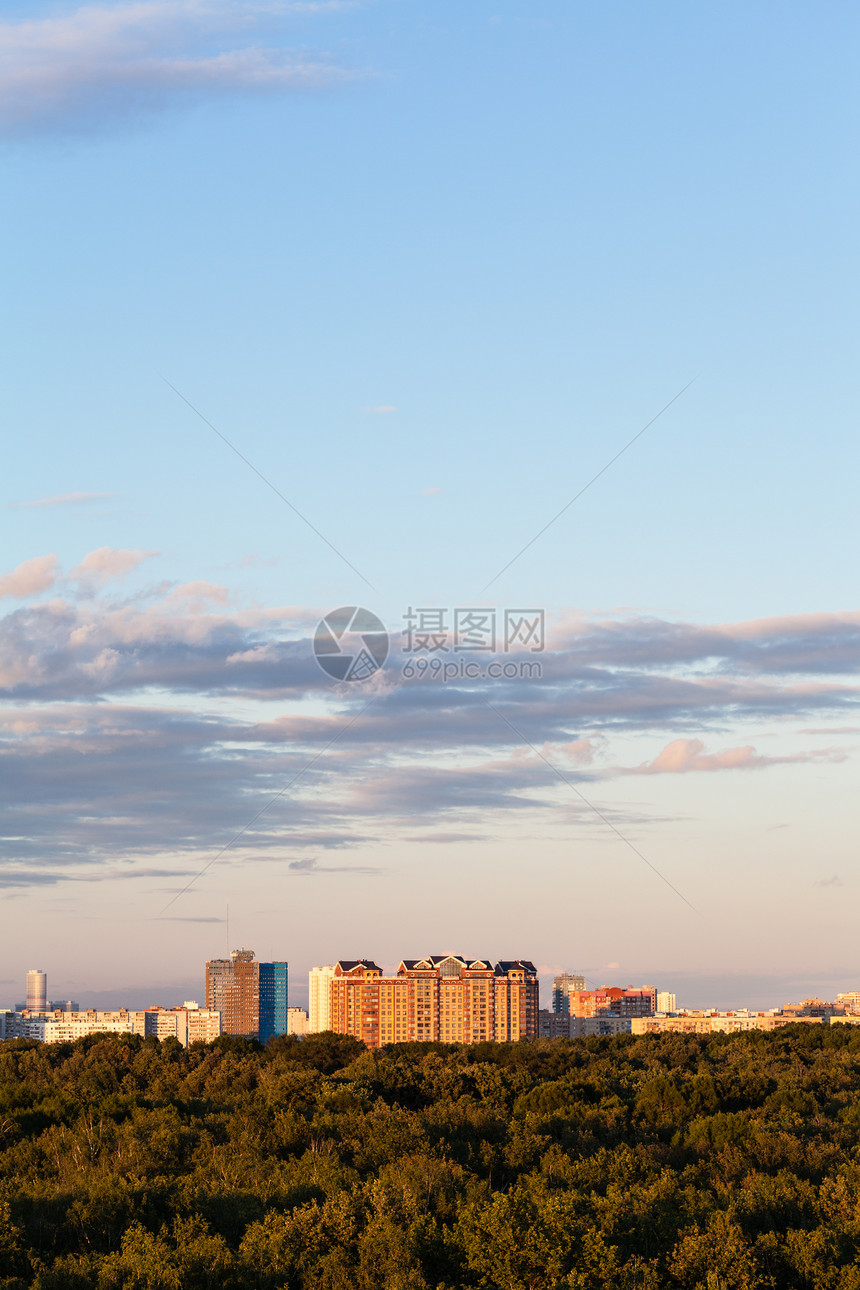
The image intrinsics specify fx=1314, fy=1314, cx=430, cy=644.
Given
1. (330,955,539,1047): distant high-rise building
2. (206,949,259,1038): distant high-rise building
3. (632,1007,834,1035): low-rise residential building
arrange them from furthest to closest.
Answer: (206,949,259,1038): distant high-rise building → (632,1007,834,1035): low-rise residential building → (330,955,539,1047): distant high-rise building

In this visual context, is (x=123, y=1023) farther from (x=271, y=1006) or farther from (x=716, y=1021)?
(x=716, y=1021)

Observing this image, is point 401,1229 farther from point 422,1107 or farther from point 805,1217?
point 422,1107

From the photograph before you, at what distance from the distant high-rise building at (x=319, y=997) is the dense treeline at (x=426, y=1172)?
96876mm

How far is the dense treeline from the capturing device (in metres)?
25.6

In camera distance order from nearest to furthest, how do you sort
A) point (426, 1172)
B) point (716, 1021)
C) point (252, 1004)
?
point (426, 1172) → point (716, 1021) → point (252, 1004)

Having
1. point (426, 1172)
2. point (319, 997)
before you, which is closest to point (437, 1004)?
point (319, 997)

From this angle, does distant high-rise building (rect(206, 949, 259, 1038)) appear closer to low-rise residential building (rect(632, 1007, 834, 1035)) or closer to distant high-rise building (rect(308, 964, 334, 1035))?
distant high-rise building (rect(308, 964, 334, 1035))

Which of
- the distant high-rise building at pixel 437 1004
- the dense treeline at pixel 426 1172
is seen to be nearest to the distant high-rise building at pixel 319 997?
the distant high-rise building at pixel 437 1004

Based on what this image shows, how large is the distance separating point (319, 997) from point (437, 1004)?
29.6 m

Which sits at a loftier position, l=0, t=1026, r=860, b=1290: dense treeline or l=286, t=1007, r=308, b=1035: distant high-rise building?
l=0, t=1026, r=860, b=1290: dense treeline

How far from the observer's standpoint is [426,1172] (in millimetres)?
32688

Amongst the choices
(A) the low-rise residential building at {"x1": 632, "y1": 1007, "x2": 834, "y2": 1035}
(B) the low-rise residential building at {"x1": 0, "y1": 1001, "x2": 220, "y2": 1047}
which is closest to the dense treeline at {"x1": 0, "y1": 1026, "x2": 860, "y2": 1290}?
(A) the low-rise residential building at {"x1": 632, "y1": 1007, "x2": 834, "y2": 1035}

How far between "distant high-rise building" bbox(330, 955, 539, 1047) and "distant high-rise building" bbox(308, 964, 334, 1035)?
525 inches

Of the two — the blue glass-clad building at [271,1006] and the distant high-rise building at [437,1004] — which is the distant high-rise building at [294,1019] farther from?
the distant high-rise building at [437,1004]
